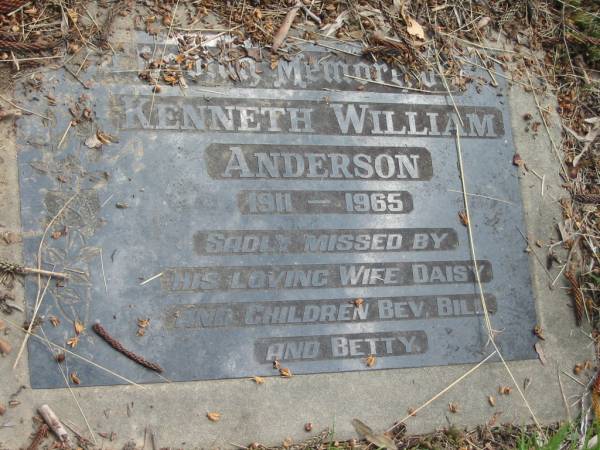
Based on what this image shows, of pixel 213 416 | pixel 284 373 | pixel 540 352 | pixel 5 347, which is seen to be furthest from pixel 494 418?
pixel 5 347

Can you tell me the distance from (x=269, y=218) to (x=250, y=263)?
8.4 inches

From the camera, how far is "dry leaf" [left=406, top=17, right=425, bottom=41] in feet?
11.8

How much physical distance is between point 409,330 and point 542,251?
0.79 m

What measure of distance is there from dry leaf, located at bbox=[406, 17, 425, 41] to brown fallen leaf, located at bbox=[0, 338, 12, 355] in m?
2.24

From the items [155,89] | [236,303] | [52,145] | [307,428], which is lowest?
[307,428]

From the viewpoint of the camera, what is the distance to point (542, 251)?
3551mm

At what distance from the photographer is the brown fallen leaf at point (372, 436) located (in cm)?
308

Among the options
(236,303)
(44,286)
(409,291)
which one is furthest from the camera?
(409,291)

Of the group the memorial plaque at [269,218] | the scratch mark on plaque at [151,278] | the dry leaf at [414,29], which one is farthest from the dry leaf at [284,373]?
the dry leaf at [414,29]

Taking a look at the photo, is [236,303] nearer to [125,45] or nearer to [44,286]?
[44,286]

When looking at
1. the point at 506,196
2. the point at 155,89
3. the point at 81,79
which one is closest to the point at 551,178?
the point at 506,196

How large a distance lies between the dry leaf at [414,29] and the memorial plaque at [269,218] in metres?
0.22

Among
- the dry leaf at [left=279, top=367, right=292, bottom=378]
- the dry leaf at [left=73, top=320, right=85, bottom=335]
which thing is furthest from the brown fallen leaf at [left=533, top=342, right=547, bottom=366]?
the dry leaf at [left=73, top=320, right=85, bottom=335]

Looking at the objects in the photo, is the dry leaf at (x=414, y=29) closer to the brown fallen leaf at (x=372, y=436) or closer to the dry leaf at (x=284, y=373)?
the dry leaf at (x=284, y=373)
